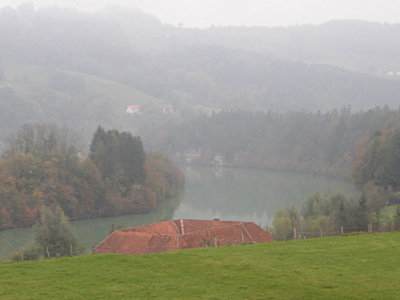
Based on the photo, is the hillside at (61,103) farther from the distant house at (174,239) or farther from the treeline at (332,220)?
the distant house at (174,239)

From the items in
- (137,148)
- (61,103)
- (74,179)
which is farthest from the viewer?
(61,103)

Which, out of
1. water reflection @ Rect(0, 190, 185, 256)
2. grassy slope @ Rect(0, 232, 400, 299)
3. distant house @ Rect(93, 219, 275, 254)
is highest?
grassy slope @ Rect(0, 232, 400, 299)

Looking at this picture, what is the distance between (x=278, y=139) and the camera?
13950 centimetres

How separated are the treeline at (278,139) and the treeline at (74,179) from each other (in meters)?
47.8

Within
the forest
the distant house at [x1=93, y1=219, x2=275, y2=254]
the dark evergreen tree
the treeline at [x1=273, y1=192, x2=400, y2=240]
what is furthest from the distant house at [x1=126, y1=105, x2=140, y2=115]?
the dark evergreen tree

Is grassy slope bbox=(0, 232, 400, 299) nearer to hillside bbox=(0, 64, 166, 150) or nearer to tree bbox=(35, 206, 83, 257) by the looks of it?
tree bbox=(35, 206, 83, 257)

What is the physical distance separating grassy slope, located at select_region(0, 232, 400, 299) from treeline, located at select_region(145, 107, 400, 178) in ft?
274

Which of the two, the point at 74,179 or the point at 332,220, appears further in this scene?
the point at 74,179

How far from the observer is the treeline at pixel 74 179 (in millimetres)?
58938

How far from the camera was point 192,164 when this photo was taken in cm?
14688

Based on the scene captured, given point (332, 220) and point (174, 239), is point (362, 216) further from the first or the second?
point (174, 239)

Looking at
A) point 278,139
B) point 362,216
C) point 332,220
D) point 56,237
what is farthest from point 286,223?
point 278,139

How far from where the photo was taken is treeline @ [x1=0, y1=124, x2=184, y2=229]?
5894cm

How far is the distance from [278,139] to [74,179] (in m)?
83.5
